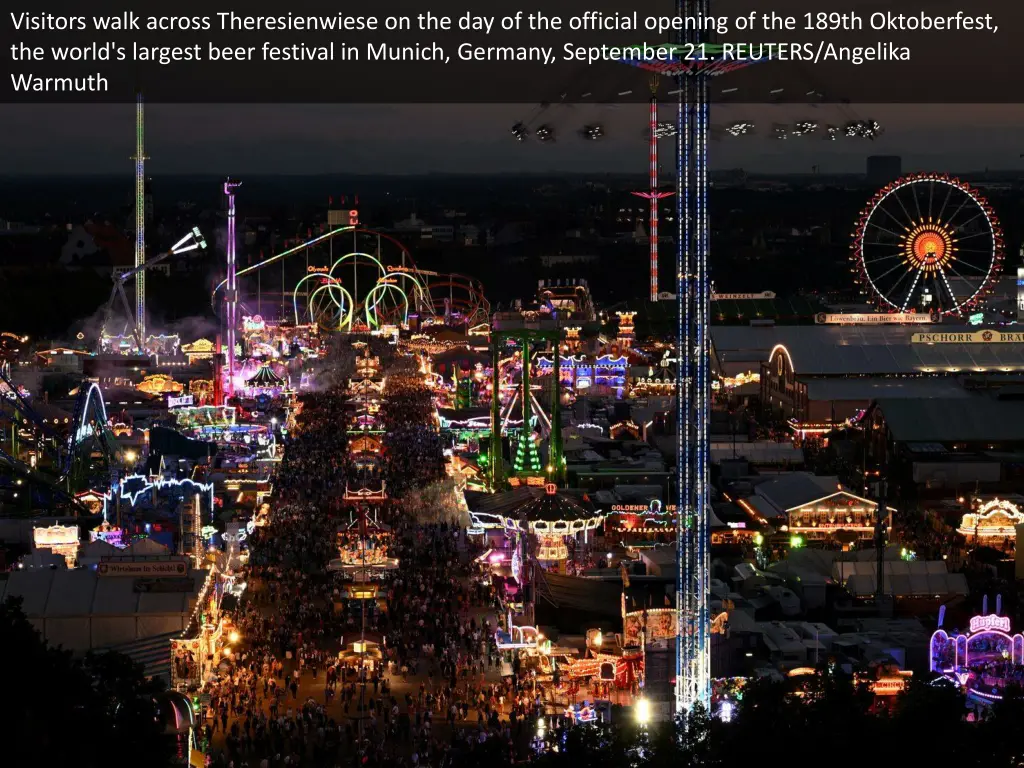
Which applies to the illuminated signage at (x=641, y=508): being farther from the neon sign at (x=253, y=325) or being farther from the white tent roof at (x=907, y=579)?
the neon sign at (x=253, y=325)

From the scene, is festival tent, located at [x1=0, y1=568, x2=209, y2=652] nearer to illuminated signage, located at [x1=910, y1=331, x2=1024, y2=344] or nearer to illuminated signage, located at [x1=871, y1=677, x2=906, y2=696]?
illuminated signage, located at [x1=871, y1=677, x2=906, y2=696]

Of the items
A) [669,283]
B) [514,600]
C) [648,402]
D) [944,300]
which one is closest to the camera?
[514,600]

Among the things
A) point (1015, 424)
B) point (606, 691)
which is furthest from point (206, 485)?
point (1015, 424)

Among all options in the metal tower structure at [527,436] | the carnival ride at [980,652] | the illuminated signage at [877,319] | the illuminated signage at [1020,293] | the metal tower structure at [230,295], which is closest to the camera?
the carnival ride at [980,652]

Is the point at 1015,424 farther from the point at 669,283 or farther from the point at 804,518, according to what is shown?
the point at 669,283

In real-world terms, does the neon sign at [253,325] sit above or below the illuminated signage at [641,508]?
above

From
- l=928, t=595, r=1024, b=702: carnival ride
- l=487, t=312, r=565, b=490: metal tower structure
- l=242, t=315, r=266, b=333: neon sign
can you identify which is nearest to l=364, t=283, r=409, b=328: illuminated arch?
l=242, t=315, r=266, b=333: neon sign

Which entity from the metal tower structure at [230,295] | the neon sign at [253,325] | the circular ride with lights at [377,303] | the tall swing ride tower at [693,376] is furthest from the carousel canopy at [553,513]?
the circular ride with lights at [377,303]
